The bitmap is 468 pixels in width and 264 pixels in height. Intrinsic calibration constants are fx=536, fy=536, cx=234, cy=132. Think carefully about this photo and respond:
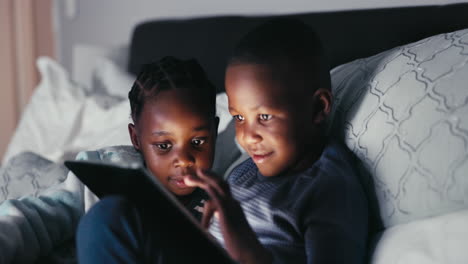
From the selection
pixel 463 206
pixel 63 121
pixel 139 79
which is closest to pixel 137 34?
pixel 63 121

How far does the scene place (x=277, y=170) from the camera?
0.84 meters

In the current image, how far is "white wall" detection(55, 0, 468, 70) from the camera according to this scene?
169 cm

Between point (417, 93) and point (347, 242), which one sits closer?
point (347, 242)

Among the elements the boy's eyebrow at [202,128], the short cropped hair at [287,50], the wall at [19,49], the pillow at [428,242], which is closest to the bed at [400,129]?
the pillow at [428,242]

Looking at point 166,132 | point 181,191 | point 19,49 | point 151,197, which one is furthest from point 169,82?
point 19,49

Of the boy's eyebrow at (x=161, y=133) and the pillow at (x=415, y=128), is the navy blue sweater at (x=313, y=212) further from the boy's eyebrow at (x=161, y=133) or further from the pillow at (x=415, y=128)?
the boy's eyebrow at (x=161, y=133)

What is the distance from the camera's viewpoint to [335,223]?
2.45 ft

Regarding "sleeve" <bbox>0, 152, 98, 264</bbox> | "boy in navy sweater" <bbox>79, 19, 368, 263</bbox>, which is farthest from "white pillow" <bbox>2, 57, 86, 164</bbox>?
"boy in navy sweater" <bbox>79, 19, 368, 263</bbox>

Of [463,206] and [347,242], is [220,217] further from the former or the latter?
[463,206]

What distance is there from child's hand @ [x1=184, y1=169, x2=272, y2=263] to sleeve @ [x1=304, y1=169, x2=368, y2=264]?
8 cm

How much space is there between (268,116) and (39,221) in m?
0.47

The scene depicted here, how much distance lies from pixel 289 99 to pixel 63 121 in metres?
1.20

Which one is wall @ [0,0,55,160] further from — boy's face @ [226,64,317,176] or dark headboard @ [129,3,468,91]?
boy's face @ [226,64,317,176]

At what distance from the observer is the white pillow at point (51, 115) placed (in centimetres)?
180
